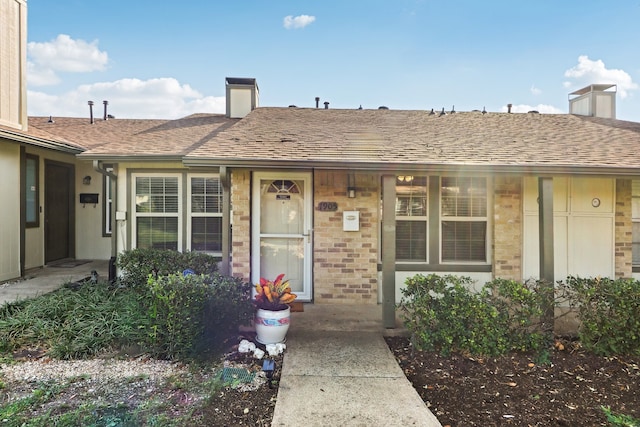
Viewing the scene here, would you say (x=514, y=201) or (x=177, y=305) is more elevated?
(x=514, y=201)

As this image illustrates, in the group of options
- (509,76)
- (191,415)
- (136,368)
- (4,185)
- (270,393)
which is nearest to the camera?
(191,415)

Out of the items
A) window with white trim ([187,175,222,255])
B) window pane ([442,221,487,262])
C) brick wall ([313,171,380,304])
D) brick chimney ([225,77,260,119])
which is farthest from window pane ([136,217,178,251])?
window pane ([442,221,487,262])

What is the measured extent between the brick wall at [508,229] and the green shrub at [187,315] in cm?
441

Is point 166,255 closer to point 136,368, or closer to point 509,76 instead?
point 136,368

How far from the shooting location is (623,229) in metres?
5.87

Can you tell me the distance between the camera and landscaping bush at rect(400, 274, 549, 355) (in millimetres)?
3805

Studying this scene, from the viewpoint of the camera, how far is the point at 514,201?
19.2ft

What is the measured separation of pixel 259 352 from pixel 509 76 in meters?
10.7

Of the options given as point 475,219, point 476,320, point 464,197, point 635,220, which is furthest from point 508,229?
point 476,320

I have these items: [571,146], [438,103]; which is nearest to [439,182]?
[571,146]

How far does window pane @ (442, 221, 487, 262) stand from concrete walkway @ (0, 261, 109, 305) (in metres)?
6.58

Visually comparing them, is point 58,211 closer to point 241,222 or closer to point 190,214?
point 190,214

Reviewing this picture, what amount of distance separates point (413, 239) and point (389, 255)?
1.44 meters

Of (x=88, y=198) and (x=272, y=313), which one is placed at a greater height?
(x=88, y=198)
